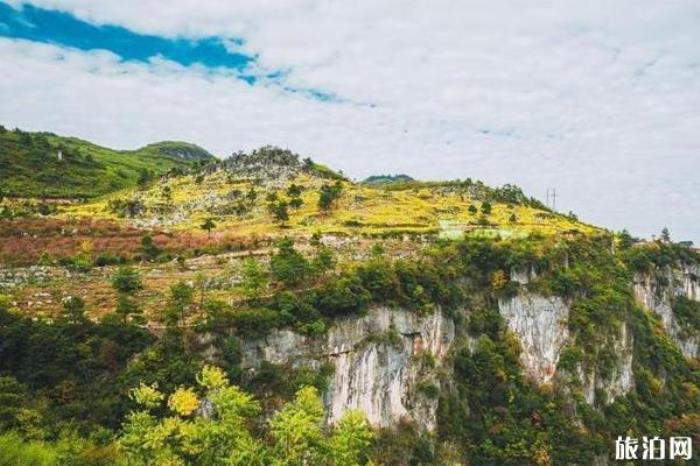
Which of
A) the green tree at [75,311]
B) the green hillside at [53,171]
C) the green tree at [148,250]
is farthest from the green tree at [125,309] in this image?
the green hillside at [53,171]

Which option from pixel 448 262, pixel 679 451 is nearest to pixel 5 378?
pixel 448 262

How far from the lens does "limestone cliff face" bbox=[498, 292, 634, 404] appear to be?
238ft

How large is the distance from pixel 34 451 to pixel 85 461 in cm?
208

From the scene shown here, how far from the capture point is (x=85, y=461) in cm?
2498

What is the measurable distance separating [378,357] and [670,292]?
92.7 m

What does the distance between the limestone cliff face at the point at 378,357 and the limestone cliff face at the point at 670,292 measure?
6410 cm

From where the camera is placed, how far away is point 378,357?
2173 inches

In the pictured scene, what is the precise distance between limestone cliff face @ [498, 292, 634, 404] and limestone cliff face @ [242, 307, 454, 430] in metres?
11.9

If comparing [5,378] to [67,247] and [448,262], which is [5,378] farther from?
[448,262]

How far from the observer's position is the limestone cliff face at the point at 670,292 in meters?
112

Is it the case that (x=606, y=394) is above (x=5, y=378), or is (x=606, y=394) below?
below

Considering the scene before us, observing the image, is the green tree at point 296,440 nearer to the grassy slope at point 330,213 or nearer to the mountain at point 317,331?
the mountain at point 317,331

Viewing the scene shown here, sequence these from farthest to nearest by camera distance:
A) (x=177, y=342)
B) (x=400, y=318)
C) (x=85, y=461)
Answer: (x=400, y=318) → (x=177, y=342) → (x=85, y=461)

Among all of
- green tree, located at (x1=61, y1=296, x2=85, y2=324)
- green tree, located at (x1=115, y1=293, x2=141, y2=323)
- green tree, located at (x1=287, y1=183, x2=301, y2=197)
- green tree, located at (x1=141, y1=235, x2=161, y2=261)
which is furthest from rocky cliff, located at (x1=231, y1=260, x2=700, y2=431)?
green tree, located at (x1=287, y1=183, x2=301, y2=197)
